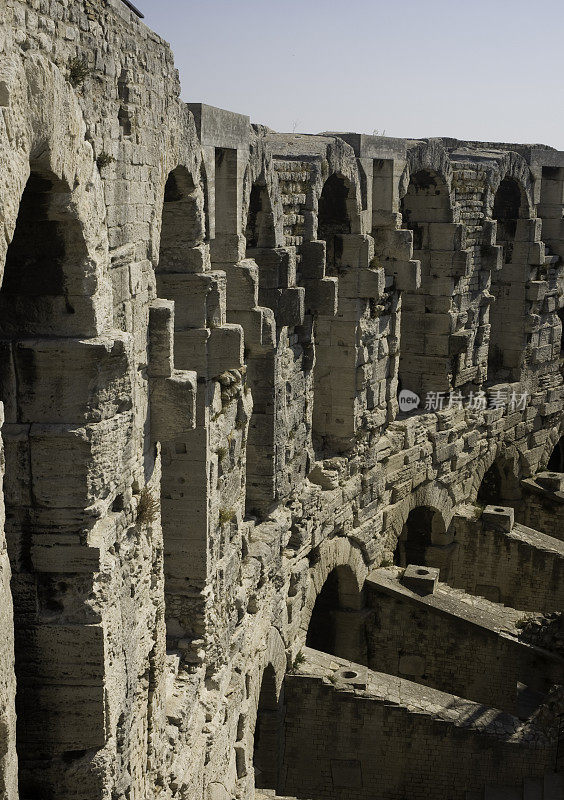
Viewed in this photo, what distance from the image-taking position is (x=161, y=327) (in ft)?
20.2

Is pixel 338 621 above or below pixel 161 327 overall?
below

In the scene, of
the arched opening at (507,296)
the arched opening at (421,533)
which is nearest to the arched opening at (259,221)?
the arched opening at (421,533)

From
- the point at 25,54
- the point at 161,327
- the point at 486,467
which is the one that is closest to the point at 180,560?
the point at 161,327

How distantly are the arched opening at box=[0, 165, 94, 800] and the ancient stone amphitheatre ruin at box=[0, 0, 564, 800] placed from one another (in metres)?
0.01

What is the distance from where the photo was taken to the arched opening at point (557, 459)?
18.6m

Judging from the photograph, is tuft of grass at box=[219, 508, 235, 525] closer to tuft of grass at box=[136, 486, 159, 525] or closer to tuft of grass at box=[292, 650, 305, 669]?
tuft of grass at box=[136, 486, 159, 525]

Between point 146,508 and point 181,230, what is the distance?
2.49 m

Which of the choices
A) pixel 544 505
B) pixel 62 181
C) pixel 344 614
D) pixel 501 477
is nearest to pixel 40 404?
pixel 62 181

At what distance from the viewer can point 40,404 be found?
4.88m

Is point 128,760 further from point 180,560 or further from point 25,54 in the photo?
point 25,54

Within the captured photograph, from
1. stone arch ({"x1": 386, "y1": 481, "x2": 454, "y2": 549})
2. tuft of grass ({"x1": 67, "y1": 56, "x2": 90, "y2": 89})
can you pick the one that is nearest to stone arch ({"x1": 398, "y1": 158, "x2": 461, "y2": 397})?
stone arch ({"x1": 386, "y1": 481, "x2": 454, "y2": 549})

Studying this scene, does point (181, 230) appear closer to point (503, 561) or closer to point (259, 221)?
point (259, 221)

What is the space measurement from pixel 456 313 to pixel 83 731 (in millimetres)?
10402

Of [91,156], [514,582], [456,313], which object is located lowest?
[514,582]
